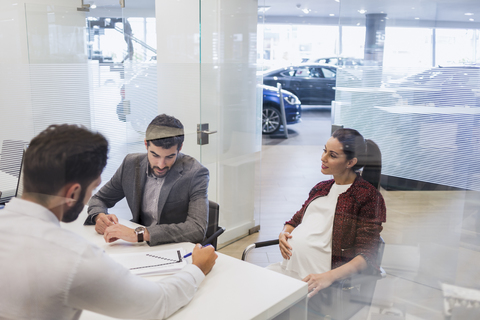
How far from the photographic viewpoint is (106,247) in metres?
1.36

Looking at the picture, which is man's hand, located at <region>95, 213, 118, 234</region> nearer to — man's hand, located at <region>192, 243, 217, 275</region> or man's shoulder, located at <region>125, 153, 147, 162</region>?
man's shoulder, located at <region>125, 153, 147, 162</region>

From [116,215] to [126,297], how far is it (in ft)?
2.26

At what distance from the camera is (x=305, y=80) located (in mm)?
6188

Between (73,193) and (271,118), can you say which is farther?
(271,118)

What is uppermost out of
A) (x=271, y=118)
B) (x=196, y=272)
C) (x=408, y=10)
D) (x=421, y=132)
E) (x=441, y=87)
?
(x=408, y=10)

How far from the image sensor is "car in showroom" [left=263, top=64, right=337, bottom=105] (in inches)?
223

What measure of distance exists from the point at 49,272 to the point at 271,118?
412cm

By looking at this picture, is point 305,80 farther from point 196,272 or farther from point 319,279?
point 196,272

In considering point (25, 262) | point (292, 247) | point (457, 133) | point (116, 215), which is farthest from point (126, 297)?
point (457, 133)

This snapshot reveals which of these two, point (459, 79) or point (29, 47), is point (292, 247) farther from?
point (29, 47)

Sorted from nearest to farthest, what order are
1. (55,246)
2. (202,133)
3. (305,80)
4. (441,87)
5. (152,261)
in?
(55,246)
(152,261)
(441,87)
(202,133)
(305,80)

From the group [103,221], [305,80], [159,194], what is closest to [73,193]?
[103,221]

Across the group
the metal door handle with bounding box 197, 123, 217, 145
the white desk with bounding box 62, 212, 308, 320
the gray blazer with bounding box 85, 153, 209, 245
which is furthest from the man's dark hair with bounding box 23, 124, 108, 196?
the metal door handle with bounding box 197, 123, 217, 145

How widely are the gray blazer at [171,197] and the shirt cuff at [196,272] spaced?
32 centimetres
